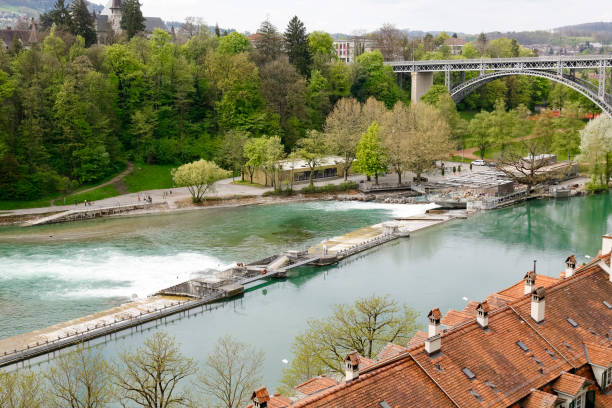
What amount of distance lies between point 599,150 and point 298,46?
47383 mm

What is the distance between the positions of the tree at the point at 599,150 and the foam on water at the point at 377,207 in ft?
64.7

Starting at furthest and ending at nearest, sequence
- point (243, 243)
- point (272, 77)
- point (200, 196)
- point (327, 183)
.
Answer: point (272, 77) → point (327, 183) → point (200, 196) → point (243, 243)

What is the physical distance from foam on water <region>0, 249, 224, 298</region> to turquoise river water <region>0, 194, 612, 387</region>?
0.07m

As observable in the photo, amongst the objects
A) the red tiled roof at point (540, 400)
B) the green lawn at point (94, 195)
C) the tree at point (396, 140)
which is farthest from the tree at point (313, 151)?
the red tiled roof at point (540, 400)

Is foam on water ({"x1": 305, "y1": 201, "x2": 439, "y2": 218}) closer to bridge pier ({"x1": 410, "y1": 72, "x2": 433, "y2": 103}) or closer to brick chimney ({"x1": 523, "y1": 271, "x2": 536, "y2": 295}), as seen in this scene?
brick chimney ({"x1": 523, "y1": 271, "x2": 536, "y2": 295})

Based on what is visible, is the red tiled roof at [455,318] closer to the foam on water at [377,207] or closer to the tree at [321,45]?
the foam on water at [377,207]

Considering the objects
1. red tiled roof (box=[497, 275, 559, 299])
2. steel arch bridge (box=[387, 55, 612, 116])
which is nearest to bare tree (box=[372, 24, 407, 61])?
steel arch bridge (box=[387, 55, 612, 116])

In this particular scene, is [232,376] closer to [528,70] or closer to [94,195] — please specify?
[94,195]

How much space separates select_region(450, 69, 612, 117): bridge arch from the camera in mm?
83419

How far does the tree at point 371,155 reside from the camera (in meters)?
74.5

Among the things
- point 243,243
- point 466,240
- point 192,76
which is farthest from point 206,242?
point 192,76

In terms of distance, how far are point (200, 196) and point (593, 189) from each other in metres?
42.1

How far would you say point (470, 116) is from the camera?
115625 millimetres

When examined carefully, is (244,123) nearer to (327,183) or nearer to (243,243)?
(327,183)
